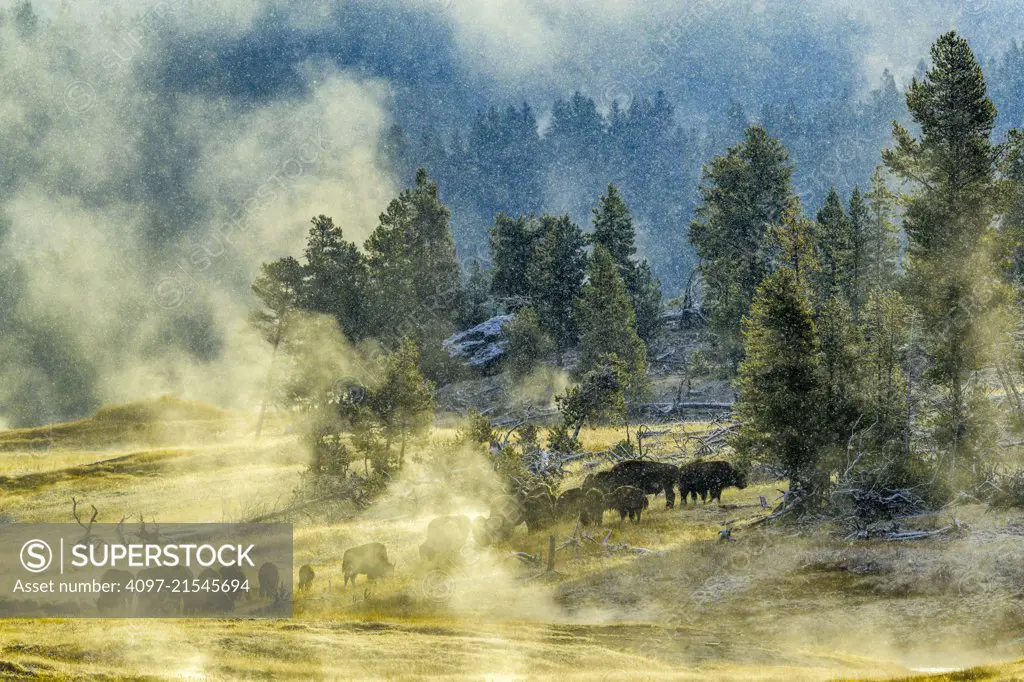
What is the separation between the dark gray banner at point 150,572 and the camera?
18625 millimetres

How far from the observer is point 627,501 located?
27.3 metres

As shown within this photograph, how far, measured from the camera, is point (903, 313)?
29.3 meters

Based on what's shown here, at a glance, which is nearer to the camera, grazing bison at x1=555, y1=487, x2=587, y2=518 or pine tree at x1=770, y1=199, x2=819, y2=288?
grazing bison at x1=555, y1=487, x2=587, y2=518

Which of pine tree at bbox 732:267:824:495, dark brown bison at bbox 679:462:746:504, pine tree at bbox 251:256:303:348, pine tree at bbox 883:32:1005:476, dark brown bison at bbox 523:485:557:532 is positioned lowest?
dark brown bison at bbox 523:485:557:532

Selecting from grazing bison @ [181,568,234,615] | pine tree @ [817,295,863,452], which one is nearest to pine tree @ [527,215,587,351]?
pine tree @ [817,295,863,452]

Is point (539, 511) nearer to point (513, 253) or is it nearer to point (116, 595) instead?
point (116, 595)

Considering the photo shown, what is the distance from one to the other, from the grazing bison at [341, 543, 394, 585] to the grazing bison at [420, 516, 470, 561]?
5.27 ft

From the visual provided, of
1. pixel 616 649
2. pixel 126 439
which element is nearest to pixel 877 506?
pixel 616 649

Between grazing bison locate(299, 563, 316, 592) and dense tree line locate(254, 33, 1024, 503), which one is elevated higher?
dense tree line locate(254, 33, 1024, 503)

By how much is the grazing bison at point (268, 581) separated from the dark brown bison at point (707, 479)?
16.1 meters

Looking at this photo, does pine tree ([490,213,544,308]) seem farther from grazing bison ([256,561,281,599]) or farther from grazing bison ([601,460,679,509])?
grazing bison ([256,561,281,599])

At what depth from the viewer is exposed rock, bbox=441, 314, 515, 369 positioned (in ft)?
236

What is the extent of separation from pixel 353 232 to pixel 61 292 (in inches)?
2428

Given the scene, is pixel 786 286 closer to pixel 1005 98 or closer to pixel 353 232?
pixel 353 232
